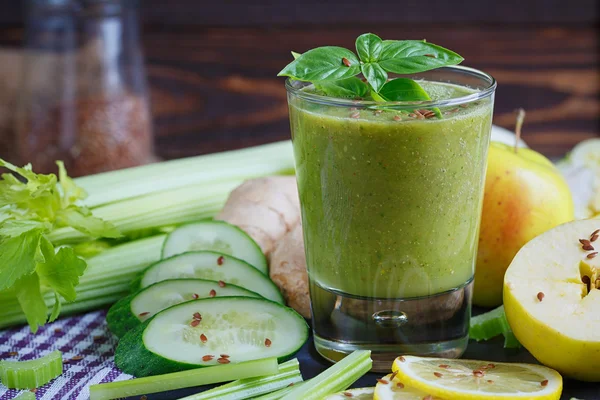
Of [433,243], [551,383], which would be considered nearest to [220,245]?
[433,243]

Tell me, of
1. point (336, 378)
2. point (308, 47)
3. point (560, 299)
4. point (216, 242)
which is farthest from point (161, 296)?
point (308, 47)

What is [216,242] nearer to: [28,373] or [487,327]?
[28,373]

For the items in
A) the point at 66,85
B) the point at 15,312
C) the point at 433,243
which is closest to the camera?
the point at 433,243

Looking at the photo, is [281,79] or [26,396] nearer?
[26,396]

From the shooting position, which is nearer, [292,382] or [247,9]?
[292,382]

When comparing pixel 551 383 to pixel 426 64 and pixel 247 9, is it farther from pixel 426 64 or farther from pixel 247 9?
pixel 247 9

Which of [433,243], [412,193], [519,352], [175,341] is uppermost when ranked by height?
[412,193]

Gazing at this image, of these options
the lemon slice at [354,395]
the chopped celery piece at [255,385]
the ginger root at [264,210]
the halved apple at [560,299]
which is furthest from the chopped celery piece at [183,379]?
the ginger root at [264,210]
